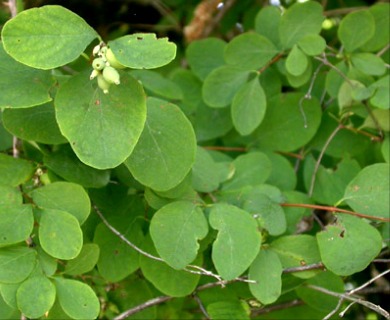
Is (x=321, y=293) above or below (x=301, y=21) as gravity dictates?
below

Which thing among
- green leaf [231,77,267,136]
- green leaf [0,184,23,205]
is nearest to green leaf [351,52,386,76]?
green leaf [231,77,267,136]

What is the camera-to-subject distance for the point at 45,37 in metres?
0.90

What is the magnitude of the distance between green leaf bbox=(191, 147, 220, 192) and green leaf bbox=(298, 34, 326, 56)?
303 mm

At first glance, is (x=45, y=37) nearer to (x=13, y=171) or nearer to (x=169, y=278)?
(x=13, y=171)

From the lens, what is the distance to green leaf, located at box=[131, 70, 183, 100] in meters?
1.45

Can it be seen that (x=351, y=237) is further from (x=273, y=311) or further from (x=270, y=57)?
(x=270, y=57)

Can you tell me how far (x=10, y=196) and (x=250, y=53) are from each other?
0.60 metres

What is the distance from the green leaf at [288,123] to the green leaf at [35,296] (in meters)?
0.60

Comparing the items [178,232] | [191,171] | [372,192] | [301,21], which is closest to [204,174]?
[191,171]

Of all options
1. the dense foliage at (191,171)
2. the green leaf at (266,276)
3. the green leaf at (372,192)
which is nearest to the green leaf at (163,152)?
the dense foliage at (191,171)

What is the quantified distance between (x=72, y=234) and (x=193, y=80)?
27.2 inches

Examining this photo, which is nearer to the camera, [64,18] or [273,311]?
[64,18]

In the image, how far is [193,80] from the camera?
5.32ft

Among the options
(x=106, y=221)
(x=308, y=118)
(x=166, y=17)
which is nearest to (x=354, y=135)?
(x=308, y=118)
